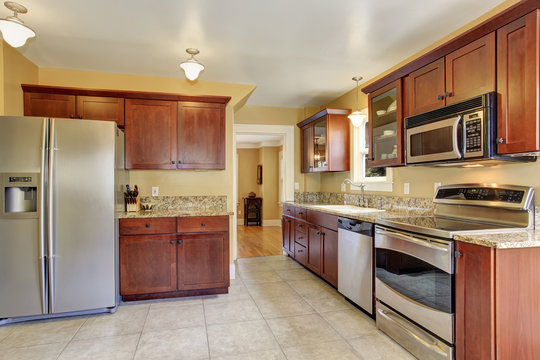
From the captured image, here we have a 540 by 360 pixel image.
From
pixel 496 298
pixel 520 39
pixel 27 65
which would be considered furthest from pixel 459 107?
pixel 27 65

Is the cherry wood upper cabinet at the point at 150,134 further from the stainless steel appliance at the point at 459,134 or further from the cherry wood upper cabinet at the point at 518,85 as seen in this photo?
the cherry wood upper cabinet at the point at 518,85

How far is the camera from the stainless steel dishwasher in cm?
249

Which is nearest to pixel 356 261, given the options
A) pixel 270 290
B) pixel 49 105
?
pixel 270 290

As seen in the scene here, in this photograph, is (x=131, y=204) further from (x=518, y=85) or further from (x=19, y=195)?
(x=518, y=85)

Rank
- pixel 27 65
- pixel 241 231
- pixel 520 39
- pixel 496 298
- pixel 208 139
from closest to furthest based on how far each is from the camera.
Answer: pixel 496 298 → pixel 520 39 → pixel 27 65 → pixel 208 139 → pixel 241 231

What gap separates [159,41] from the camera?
2.74 m

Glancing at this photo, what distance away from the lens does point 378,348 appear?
82.8 inches

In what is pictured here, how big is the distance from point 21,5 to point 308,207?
3.13 m

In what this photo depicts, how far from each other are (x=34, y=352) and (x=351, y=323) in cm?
231

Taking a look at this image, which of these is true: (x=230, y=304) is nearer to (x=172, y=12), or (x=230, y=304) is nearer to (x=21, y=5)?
(x=172, y=12)

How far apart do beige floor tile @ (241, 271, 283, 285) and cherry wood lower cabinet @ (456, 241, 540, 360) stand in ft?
7.32

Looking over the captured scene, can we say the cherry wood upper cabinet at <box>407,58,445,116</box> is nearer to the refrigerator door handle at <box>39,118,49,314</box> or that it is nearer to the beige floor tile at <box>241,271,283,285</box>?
the beige floor tile at <box>241,271,283,285</box>

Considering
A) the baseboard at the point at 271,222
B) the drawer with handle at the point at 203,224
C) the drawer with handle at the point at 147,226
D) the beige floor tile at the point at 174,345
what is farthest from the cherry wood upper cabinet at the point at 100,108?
the baseboard at the point at 271,222

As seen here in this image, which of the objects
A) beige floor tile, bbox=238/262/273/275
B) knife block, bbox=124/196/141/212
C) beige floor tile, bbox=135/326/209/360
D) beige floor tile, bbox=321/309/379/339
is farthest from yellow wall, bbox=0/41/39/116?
beige floor tile, bbox=321/309/379/339
